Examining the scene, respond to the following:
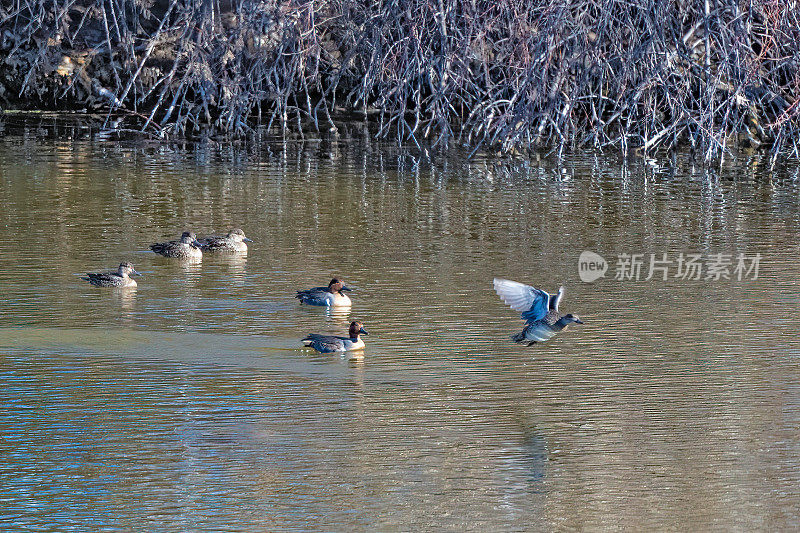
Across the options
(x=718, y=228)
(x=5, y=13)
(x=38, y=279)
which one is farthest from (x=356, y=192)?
(x=5, y=13)

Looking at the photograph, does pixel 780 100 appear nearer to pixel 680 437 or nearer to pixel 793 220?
pixel 793 220

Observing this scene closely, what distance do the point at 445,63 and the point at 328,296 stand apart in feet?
22.3

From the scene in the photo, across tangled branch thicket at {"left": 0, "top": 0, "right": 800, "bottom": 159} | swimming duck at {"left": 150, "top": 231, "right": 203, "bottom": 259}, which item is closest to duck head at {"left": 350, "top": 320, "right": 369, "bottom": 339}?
swimming duck at {"left": 150, "top": 231, "right": 203, "bottom": 259}

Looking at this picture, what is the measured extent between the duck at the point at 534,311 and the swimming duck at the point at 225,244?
2982mm

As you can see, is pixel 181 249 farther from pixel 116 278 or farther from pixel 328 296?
pixel 328 296

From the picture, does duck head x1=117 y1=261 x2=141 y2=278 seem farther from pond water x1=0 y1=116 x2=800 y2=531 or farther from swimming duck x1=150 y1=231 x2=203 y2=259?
swimming duck x1=150 y1=231 x2=203 y2=259

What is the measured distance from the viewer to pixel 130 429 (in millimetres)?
5637

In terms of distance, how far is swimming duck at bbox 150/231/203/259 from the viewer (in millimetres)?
9125

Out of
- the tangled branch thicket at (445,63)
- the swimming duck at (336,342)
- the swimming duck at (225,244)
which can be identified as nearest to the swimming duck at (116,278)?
the swimming duck at (225,244)

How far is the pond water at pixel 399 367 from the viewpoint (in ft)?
16.3

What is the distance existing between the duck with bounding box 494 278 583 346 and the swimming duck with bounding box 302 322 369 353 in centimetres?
76

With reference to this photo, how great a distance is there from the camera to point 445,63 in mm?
14172

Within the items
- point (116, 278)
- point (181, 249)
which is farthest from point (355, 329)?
point (181, 249)

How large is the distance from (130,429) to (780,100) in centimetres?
1032
